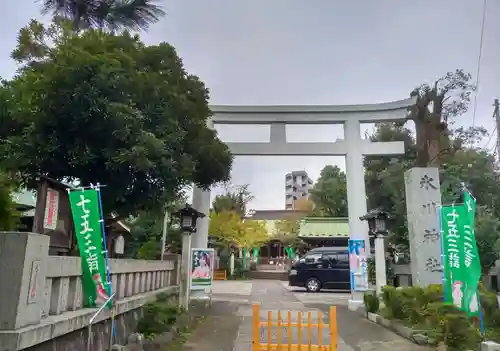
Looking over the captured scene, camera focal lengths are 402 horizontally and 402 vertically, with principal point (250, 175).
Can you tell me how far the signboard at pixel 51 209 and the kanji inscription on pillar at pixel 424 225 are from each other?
8.68 metres

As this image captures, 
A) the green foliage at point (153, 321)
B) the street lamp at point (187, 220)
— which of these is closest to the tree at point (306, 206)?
the street lamp at point (187, 220)

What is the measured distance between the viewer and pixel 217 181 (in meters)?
12.3

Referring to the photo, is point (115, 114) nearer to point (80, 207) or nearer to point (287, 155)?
point (80, 207)

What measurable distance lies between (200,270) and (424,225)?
637 centimetres

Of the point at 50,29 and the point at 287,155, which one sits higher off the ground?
the point at 50,29

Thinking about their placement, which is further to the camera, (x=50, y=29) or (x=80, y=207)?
(x=50, y=29)

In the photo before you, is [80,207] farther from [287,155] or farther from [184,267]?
[287,155]

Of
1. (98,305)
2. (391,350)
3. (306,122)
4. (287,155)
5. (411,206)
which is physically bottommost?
(391,350)

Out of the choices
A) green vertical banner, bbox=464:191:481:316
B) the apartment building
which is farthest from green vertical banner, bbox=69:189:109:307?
the apartment building

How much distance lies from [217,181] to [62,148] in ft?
Result: 16.5

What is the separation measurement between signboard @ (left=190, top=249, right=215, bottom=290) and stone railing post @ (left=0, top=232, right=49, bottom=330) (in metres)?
8.30

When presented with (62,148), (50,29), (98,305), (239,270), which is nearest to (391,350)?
(98,305)

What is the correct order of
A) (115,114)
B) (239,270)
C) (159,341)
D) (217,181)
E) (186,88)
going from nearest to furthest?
(159,341) → (115,114) → (186,88) → (217,181) → (239,270)

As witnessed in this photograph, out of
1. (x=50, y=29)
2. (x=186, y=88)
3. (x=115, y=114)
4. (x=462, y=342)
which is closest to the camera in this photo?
(x=462, y=342)
